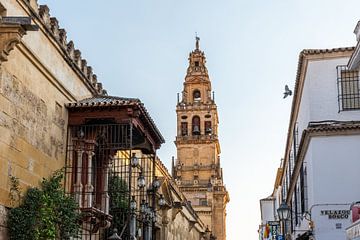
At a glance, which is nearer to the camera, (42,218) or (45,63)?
(42,218)

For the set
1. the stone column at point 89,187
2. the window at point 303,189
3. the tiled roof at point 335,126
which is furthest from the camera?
the window at point 303,189

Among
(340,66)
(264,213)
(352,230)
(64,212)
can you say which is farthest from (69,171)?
(264,213)

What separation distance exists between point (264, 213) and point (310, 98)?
38.2 m

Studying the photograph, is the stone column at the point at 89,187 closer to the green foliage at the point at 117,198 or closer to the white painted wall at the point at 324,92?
the green foliage at the point at 117,198

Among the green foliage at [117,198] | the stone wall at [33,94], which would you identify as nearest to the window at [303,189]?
the green foliage at [117,198]

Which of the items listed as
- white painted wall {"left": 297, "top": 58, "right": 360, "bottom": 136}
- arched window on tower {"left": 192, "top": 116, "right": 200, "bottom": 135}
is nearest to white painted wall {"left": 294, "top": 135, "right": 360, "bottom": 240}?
white painted wall {"left": 297, "top": 58, "right": 360, "bottom": 136}

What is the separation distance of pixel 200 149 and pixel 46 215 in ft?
191

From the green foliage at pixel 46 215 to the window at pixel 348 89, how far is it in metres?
10.2

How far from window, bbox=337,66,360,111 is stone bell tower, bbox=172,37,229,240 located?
157 ft

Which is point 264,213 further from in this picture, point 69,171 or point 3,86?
point 3,86

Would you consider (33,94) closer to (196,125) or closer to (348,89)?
(348,89)

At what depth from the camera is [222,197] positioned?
2793 inches

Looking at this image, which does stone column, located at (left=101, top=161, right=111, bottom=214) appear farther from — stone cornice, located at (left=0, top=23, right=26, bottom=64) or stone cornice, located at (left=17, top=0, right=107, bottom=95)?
stone cornice, located at (left=0, top=23, right=26, bottom=64)

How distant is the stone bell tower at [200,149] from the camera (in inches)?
2704
